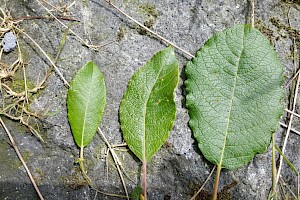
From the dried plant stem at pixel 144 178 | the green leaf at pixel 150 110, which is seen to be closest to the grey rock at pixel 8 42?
the green leaf at pixel 150 110

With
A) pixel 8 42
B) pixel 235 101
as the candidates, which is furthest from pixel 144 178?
pixel 8 42

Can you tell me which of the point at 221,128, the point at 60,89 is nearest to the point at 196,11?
the point at 221,128

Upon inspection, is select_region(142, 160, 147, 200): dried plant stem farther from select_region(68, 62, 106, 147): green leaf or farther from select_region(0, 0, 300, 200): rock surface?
select_region(68, 62, 106, 147): green leaf

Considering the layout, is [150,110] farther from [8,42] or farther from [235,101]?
[8,42]

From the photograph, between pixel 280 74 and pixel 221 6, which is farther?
→ pixel 221 6

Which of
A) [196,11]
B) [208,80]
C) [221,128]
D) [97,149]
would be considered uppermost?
[196,11]

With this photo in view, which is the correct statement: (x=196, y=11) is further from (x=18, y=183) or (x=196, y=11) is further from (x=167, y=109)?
(x=18, y=183)

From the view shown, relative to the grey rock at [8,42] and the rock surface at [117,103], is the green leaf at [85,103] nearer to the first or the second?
the rock surface at [117,103]
